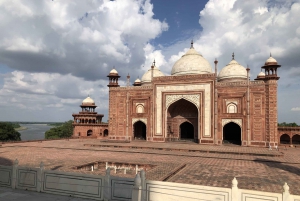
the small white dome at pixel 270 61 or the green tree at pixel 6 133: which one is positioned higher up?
the small white dome at pixel 270 61

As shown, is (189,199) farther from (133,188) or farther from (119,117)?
(119,117)

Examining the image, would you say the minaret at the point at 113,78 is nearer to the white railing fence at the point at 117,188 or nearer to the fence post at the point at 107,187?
the white railing fence at the point at 117,188

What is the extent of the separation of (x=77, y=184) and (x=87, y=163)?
4635mm

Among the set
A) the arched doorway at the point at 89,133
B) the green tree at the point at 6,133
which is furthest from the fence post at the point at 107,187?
the green tree at the point at 6,133

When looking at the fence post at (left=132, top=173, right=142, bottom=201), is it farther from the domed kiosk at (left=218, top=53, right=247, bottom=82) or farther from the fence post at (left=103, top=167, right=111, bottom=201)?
the domed kiosk at (left=218, top=53, right=247, bottom=82)

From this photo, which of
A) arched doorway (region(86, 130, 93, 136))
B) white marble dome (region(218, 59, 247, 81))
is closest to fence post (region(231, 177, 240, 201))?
white marble dome (region(218, 59, 247, 81))

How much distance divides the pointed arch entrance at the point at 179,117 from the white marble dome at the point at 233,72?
13.7 feet

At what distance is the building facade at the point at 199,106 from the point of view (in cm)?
1758

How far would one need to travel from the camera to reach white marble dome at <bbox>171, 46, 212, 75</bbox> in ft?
69.3

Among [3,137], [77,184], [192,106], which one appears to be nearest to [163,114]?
[192,106]

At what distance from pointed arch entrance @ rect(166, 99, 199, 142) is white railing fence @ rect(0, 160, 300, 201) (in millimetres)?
16075

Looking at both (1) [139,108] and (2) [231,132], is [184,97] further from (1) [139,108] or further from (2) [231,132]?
(2) [231,132]

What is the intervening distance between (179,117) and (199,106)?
2939mm

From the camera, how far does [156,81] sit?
2080 cm
